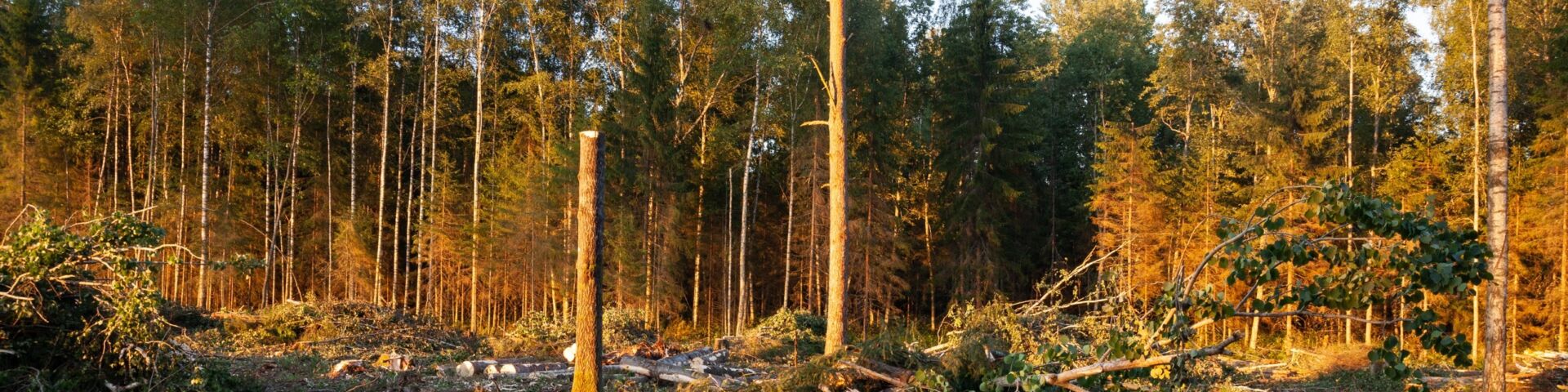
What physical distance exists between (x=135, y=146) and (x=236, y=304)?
556cm

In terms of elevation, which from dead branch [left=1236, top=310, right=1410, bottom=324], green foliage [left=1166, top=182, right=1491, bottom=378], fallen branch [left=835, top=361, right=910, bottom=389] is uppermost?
green foliage [left=1166, top=182, right=1491, bottom=378]

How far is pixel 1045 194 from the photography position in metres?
26.7

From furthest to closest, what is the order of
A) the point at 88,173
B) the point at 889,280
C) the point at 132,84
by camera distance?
the point at 88,173
the point at 132,84
the point at 889,280

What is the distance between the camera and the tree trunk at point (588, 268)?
685 cm

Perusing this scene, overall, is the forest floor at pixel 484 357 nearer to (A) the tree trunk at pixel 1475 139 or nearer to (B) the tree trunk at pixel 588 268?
(B) the tree trunk at pixel 588 268

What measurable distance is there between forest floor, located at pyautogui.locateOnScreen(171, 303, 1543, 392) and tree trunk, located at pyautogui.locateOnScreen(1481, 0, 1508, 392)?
131 centimetres

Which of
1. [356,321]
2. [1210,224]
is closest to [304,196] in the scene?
[356,321]

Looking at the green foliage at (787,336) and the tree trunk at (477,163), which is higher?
the tree trunk at (477,163)

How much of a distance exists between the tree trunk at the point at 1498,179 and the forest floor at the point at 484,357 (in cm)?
131

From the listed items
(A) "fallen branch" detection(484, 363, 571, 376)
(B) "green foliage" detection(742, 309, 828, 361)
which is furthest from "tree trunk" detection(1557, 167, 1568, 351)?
(A) "fallen branch" detection(484, 363, 571, 376)

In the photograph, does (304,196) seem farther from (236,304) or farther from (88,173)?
(88,173)

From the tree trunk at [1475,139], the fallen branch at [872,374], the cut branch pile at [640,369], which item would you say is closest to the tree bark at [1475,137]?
the tree trunk at [1475,139]

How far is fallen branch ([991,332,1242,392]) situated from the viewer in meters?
3.86

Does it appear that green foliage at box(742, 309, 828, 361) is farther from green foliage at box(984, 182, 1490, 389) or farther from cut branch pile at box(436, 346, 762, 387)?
green foliage at box(984, 182, 1490, 389)
